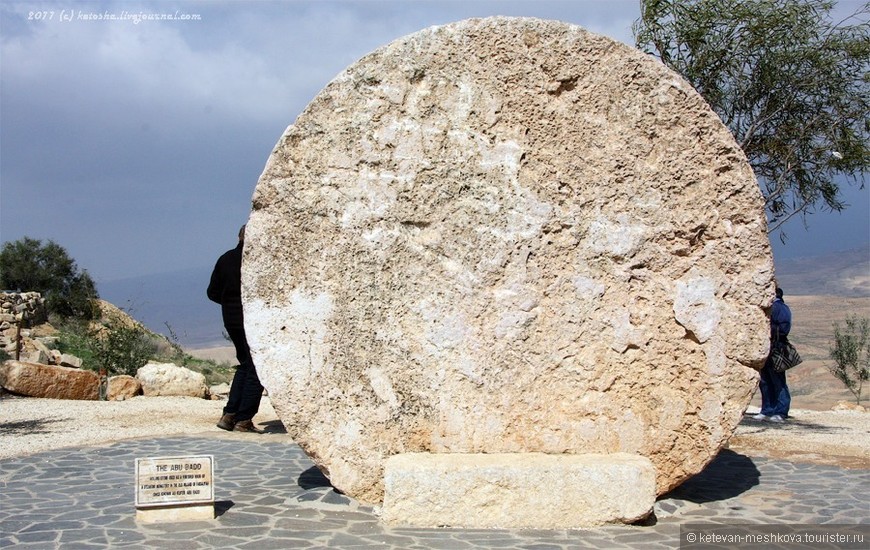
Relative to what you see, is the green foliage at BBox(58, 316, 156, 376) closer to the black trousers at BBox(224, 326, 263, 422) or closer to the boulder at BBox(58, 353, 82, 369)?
the boulder at BBox(58, 353, 82, 369)

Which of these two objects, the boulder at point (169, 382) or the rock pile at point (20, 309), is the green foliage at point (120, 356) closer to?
the boulder at point (169, 382)

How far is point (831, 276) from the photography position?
290 ft

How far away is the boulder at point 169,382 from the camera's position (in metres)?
11.5

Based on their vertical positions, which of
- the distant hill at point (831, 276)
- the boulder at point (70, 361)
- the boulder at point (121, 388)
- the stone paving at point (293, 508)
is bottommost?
the stone paving at point (293, 508)

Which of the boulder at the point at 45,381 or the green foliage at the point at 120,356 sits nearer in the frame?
the boulder at the point at 45,381

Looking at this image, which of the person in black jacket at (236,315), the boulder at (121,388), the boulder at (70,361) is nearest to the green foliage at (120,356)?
the boulder at (70,361)

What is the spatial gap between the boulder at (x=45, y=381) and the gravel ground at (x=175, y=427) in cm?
15

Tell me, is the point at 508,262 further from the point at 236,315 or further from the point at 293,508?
the point at 236,315

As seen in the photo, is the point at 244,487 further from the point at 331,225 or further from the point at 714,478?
Result: the point at 714,478

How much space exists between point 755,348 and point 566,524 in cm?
158

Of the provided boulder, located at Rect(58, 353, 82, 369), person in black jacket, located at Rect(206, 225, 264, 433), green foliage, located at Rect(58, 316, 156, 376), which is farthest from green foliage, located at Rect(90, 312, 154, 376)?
person in black jacket, located at Rect(206, 225, 264, 433)

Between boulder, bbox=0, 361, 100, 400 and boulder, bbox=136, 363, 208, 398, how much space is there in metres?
0.69

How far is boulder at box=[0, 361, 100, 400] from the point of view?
1088cm

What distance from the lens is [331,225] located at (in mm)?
5348
